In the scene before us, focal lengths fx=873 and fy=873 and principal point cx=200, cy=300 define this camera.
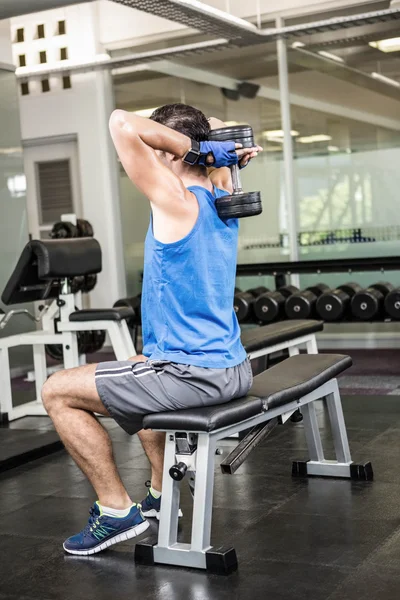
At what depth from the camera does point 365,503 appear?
2900 millimetres

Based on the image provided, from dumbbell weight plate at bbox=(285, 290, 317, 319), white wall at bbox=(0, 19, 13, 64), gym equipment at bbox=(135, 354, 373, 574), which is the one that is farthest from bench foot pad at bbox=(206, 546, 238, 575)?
white wall at bbox=(0, 19, 13, 64)

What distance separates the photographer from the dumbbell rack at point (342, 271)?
229 inches

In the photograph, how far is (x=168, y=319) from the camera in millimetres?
2455

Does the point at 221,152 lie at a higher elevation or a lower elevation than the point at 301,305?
higher

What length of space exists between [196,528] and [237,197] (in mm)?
920

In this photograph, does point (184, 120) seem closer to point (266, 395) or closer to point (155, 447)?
point (266, 395)

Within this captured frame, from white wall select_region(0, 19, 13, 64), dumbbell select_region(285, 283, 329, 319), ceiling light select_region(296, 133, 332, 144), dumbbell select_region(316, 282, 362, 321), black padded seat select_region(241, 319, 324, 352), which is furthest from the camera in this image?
ceiling light select_region(296, 133, 332, 144)

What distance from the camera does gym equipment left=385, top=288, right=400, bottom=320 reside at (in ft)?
17.9

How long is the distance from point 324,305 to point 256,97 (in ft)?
7.01

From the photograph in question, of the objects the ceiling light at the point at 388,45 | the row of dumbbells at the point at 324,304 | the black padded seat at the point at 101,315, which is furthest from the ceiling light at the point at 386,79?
the black padded seat at the point at 101,315

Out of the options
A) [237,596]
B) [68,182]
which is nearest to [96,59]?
[68,182]

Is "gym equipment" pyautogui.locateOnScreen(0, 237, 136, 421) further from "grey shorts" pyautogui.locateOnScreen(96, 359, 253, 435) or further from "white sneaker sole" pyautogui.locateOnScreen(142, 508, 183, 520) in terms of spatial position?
"grey shorts" pyautogui.locateOnScreen(96, 359, 253, 435)

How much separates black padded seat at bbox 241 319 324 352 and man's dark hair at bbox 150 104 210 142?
1310 millimetres

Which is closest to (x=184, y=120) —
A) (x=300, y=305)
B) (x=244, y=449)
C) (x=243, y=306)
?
(x=244, y=449)
